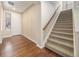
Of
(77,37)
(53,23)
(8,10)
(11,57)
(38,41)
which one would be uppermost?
(8,10)

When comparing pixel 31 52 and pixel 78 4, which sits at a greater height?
pixel 78 4

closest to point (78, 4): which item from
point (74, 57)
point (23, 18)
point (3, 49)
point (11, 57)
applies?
point (74, 57)

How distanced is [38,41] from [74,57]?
941mm

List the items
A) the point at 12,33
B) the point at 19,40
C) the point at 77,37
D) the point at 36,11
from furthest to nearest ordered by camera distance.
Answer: the point at 36,11 → the point at 19,40 → the point at 12,33 → the point at 77,37

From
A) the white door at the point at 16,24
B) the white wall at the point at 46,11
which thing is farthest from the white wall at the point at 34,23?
the white door at the point at 16,24


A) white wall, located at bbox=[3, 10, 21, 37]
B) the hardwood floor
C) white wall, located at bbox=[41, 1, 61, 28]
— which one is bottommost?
the hardwood floor

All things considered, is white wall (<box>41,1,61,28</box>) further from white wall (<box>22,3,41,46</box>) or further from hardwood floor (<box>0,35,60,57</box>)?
hardwood floor (<box>0,35,60,57</box>)

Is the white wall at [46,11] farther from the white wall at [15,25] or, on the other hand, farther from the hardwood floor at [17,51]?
the hardwood floor at [17,51]

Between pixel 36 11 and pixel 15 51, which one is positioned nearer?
pixel 15 51

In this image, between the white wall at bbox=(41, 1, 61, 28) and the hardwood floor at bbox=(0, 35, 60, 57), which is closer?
the hardwood floor at bbox=(0, 35, 60, 57)

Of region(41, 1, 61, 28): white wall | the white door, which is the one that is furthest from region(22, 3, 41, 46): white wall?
the white door

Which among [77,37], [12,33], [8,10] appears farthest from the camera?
[12,33]

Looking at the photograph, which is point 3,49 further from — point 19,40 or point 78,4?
point 78,4

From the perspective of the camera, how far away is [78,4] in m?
1.32
